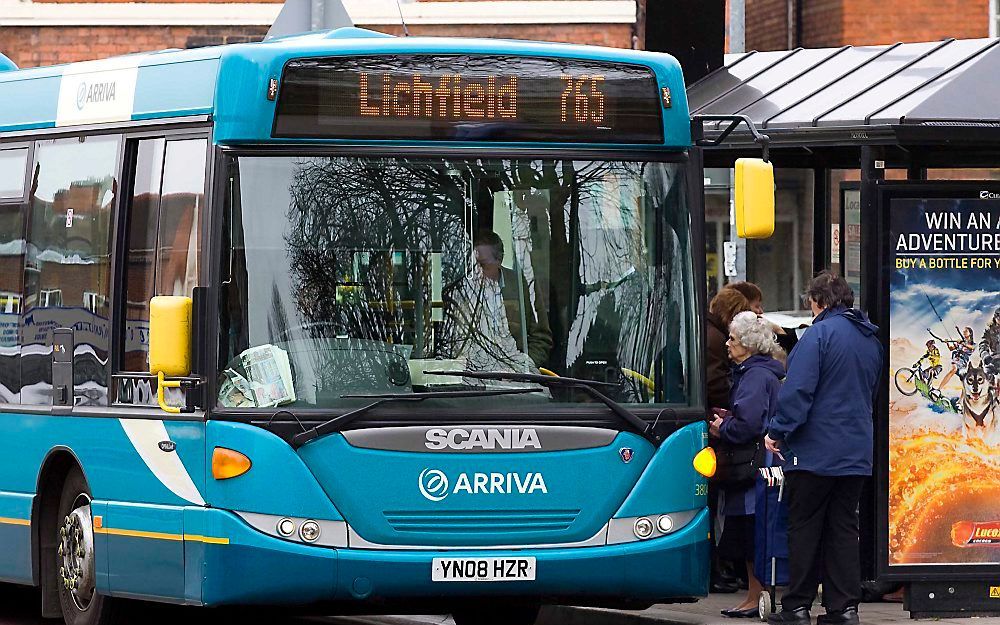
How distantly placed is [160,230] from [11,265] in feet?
5.33

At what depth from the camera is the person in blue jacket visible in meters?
10.0

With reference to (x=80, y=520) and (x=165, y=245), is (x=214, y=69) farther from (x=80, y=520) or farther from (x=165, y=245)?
(x=80, y=520)

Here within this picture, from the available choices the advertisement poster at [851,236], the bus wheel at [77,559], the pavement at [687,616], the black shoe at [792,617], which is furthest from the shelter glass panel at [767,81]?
the bus wheel at [77,559]

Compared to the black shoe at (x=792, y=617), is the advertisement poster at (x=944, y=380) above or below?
above

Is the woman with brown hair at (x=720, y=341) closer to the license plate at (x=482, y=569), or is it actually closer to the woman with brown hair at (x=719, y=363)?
the woman with brown hair at (x=719, y=363)

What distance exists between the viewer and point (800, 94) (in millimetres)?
11766

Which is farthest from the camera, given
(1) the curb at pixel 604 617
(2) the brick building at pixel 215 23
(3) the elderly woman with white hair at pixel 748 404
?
(2) the brick building at pixel 215 23

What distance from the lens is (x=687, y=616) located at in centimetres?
1067

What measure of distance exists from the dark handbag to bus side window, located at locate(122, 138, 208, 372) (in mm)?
3193

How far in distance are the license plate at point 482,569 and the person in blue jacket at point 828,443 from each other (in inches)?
66.2

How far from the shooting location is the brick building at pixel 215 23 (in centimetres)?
2106

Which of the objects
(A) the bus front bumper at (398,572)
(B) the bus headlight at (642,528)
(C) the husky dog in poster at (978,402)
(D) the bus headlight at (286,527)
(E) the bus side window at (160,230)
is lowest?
Result: (A) the bus front bumper at (398,572)

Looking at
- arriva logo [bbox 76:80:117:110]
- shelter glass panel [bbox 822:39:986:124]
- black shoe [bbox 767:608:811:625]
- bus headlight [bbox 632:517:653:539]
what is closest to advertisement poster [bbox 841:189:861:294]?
shelter glass panel [bbox 822:39:986:124]

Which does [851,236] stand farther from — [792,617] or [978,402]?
[792,617]
